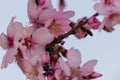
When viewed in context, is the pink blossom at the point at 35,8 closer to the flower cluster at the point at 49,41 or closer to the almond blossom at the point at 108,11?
the flower cluster at the point at 49,41

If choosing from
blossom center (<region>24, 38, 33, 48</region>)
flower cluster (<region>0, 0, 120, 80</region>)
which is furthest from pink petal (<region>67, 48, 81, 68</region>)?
blossom center (<region>24, 38, 33, 48</region>)

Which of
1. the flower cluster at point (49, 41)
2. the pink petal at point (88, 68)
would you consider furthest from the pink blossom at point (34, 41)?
the pink petal at point (88, 68)

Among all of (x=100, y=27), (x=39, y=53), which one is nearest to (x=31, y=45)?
(x=39, y=53)

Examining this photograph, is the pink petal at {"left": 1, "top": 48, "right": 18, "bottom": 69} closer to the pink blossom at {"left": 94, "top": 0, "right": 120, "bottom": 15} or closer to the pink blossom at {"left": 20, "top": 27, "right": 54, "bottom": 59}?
the pink blossom at {"left": 20, "top": 27, "right": 54, "bottom": 59}

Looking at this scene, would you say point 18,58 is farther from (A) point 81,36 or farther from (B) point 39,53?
(A) point 81,36

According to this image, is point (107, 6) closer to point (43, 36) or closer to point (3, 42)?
point (43, 36)

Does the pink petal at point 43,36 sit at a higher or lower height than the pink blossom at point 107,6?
lower
